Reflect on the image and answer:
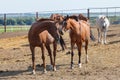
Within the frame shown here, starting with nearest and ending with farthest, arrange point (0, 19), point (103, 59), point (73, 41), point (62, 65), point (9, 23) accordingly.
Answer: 1. point (73, 41)
2. point (62, 65)
3. point (103, 59)
4. point (0, 19)
5. point (9, 23)

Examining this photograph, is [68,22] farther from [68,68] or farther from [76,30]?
[68,68]

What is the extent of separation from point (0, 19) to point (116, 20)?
1368 centimetres

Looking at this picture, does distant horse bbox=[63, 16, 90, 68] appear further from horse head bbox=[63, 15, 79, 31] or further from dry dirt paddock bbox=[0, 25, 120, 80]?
dry dirt paddock bbox=[0, 25, 120, 80]

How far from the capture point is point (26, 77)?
34.8 ft

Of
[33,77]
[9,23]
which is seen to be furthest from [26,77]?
[9,23]

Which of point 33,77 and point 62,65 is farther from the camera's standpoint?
point 62,65

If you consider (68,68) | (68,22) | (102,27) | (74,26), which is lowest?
(68,68)

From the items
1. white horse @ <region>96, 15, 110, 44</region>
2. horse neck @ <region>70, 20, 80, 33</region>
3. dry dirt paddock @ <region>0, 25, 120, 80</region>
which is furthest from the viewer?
white horse @ <region>96, 15, 110, 44</region>

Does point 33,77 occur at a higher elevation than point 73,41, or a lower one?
lower

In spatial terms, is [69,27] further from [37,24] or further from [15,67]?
[15,67]

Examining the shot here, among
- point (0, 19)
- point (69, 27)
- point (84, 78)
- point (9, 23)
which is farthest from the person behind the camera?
point (9, 23)

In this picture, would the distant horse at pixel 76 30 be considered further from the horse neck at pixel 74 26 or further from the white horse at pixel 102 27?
Result: the white horse at pixel 102 27

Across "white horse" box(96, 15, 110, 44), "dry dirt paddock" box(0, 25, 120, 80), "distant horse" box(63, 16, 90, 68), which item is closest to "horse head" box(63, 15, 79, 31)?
"distant horse" box(63, 16, 90, 68)

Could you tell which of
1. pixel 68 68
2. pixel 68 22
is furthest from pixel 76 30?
pixel 68 68
